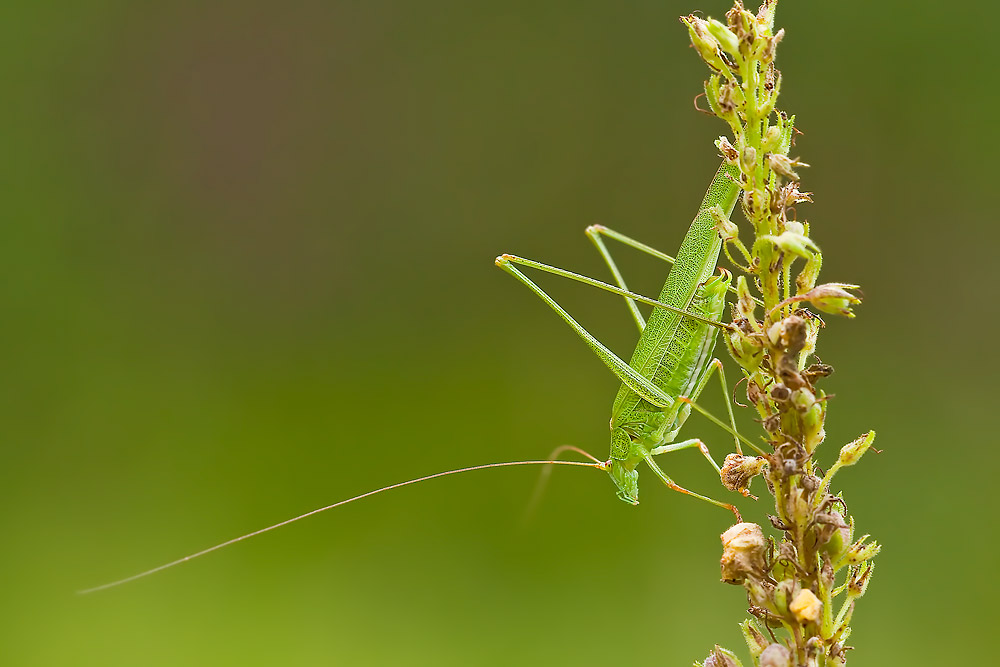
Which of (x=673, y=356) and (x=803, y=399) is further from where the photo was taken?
(x=673, y=356)

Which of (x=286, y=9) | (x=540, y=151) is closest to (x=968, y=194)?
(x=540, y=151)

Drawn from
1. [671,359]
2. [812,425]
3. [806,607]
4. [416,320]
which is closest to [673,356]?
[671,359]

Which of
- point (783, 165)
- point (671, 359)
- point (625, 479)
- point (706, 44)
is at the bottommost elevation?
point (625, 479)

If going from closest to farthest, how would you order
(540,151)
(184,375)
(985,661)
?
1. (985,661)
2. (184,375)
3. (540,151)

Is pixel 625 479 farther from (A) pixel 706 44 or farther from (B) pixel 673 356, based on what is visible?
(A) pixel 706 44

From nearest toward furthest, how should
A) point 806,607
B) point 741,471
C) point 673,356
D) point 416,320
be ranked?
point 806,607
point 741,471
point 673,356
point 416,320

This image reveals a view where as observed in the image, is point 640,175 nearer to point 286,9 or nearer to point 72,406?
point 286,9

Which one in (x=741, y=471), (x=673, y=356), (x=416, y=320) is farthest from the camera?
(x=416, y=320)

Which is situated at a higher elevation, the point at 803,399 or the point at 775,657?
the point at 803,399
